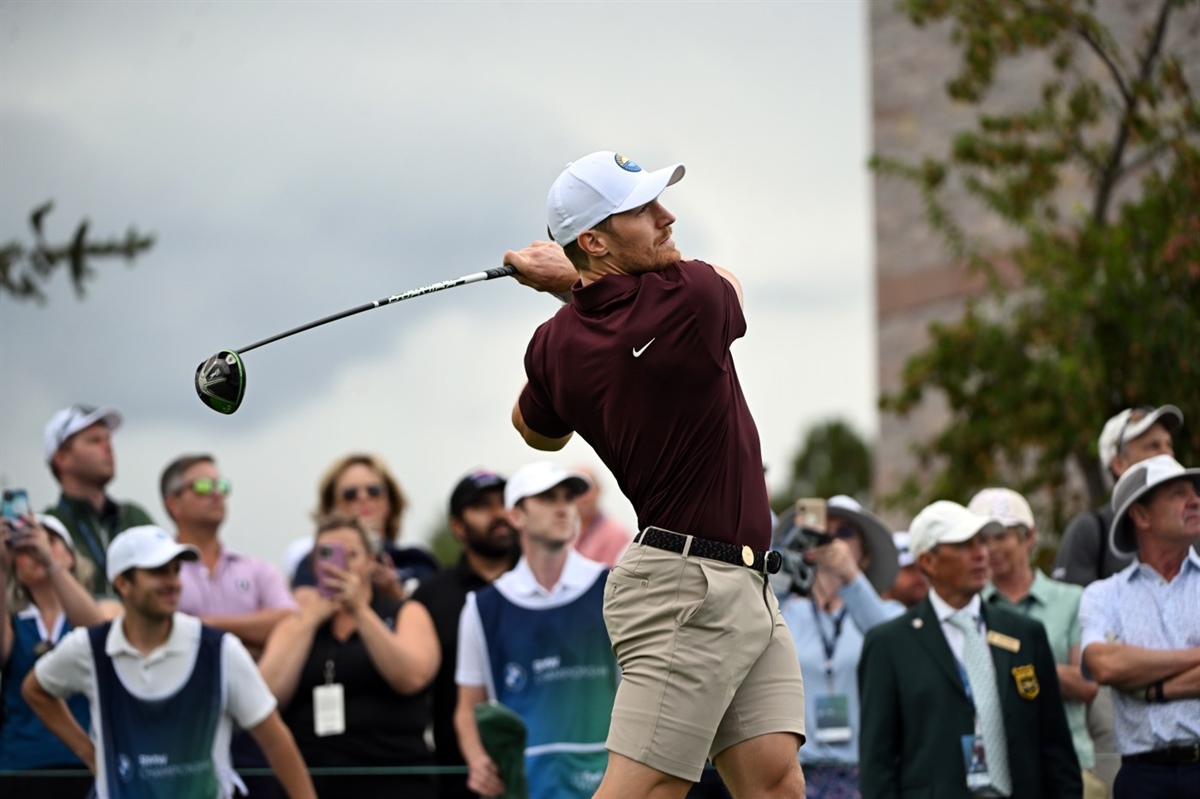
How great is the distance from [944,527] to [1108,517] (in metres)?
1.34

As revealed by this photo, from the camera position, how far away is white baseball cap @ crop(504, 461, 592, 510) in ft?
25.9

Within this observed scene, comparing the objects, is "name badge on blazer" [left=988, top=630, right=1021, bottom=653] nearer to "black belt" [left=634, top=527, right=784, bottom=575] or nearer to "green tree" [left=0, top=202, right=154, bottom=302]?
"black belt" [left=634, top=527, right=784, bottom=575]

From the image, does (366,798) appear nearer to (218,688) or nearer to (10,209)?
(218,688)

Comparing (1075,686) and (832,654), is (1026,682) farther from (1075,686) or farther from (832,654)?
(832,654)

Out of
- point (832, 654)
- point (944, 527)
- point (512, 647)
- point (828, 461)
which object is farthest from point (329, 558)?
point (828, 461)

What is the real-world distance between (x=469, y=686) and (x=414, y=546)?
176 cm

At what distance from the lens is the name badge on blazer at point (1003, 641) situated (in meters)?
6.77

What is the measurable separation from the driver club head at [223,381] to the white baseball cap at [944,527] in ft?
10.1

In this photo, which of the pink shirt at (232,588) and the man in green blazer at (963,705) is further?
the pink shirt at (232,588)

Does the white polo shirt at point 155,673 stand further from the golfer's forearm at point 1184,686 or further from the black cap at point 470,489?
the golfer's forearm at point 1184,686

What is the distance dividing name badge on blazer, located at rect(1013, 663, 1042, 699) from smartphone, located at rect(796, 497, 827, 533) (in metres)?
1.24

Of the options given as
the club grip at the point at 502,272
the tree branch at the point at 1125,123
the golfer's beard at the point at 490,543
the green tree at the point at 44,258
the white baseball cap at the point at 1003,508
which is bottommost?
the white baseball cap at the point at 1003,508

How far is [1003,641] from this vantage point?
267 inches

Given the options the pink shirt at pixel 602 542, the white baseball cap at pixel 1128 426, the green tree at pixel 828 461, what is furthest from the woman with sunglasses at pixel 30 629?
the green tree at pixel 828 461
